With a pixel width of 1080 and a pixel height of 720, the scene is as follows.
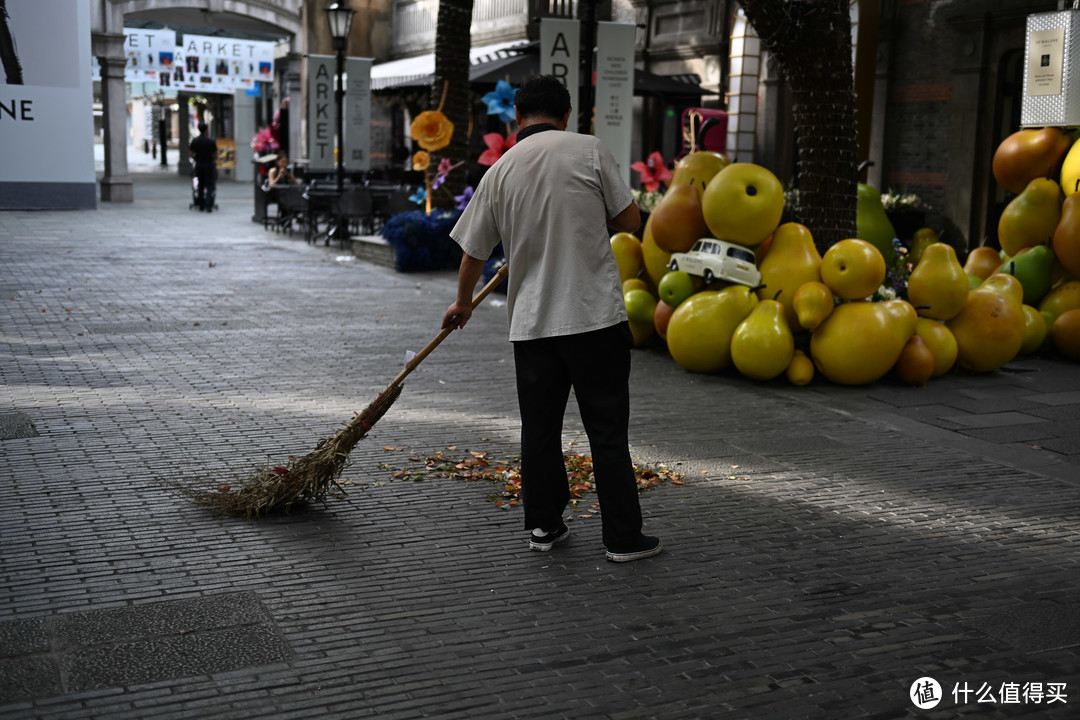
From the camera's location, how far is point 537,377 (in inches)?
169

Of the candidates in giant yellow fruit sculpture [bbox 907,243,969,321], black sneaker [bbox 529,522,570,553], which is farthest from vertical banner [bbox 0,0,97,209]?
giant yellow fruit sculpture [bbox 907,243,969,321]

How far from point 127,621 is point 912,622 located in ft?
8.44

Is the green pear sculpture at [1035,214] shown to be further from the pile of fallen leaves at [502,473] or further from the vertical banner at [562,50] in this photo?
the pile of fallen leaves at [502,473]

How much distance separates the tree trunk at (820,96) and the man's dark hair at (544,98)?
4559 millimetres

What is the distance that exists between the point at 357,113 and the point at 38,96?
40.8 ft

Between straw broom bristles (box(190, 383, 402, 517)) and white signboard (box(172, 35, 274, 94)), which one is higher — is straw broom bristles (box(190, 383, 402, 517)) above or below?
below

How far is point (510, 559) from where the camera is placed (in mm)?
4336

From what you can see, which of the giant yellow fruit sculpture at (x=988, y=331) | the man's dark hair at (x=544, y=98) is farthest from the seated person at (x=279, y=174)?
the man's dark hair at (x=544, y=98)

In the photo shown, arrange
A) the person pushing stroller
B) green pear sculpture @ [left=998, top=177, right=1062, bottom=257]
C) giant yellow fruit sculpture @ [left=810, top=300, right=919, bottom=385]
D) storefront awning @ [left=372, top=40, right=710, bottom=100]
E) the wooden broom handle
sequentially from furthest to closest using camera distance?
the person pushing stroller, storefront awning @ [left=372, top=40, right=710, bottom=100], green pear sculpture @ [left=998, top=177, right=1062, bottom=257], giant yellow fruit sculpture @ [left=810, top=300, right=919, bottom=385], the wooden broom handle

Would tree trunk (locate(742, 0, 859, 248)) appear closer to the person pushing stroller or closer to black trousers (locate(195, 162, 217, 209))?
the person pushing stroller

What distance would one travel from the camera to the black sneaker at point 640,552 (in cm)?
430

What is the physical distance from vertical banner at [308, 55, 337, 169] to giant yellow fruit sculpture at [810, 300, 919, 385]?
13697 mm

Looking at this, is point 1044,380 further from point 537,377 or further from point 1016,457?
point 537,377

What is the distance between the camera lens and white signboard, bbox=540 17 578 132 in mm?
12531
